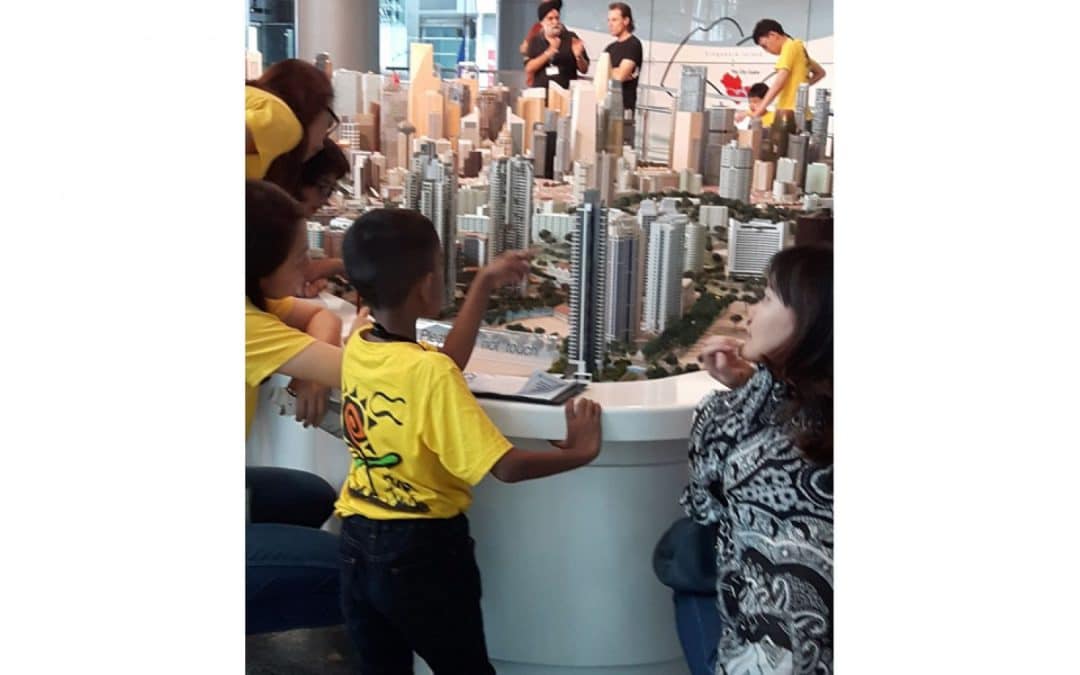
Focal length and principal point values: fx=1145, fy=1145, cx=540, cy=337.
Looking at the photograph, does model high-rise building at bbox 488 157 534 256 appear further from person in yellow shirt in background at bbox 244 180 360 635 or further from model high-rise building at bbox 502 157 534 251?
person in yellow shirt in background at bbox 244 180 360 635

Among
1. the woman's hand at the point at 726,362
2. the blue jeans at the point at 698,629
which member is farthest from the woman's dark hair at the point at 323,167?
the blue jeans at the point at 698,629

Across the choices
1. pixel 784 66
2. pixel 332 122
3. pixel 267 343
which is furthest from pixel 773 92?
pixel 267 343

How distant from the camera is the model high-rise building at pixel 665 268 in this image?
1167 mm

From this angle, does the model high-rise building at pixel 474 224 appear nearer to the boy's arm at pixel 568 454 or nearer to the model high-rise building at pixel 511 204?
the model high-rise building at pixel 511 204

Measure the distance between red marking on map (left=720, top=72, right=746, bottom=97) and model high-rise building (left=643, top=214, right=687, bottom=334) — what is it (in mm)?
149

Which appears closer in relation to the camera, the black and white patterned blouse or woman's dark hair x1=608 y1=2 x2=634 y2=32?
the black and white patterned blouse

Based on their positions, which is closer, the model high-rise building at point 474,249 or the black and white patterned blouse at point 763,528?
the black and white patterned blouse at point 763,528

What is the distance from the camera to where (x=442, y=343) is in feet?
3.94

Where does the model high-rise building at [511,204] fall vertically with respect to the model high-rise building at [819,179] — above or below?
below

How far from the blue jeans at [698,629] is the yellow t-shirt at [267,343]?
0.48 m

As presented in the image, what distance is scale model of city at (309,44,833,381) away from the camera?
45.6 inches

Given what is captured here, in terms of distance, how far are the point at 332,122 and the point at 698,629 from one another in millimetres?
671

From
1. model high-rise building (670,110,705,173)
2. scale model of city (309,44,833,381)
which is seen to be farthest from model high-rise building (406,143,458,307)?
model high-rise building (670,110,705,173)
